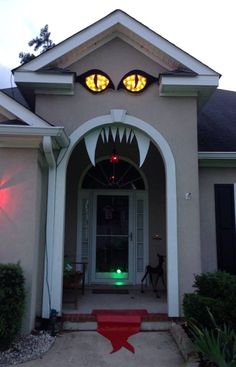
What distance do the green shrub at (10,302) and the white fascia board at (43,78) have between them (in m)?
3.33

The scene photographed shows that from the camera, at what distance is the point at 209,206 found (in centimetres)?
745

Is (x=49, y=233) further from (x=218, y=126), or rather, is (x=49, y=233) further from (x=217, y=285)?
(x=218, y=126)

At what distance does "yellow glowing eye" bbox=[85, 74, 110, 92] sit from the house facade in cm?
2

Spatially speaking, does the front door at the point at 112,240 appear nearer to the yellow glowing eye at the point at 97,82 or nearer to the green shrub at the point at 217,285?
the yellow glowing eye at the point at 97,82

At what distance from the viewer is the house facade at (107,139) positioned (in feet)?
18.8

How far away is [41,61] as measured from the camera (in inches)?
261

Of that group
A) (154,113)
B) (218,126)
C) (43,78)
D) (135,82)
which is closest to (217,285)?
(154,113)

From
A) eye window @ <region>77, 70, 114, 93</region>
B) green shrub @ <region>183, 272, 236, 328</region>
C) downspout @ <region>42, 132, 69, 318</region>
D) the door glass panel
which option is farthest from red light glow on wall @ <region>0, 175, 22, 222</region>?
the door glass panel

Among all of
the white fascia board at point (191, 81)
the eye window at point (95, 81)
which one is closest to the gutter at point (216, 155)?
the white fascia board at point (191, 81)

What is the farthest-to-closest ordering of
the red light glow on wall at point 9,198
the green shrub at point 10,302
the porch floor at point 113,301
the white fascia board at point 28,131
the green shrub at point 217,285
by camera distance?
the porch floor at point 113,301 < the red light glow on wall at point 9,198 < the white fascia board at point 28,131 < the green shrub at point 217,285 < the green shrub at point 10,302

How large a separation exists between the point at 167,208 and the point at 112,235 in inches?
104

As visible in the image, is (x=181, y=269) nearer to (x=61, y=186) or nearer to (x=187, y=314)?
(x=187, y=314)

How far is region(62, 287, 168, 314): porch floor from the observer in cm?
636

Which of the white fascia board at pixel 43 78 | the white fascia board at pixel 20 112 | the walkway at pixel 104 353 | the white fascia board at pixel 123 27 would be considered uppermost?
the white fascia board at pixel 123 27
